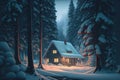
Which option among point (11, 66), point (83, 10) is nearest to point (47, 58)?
point (83, 10)

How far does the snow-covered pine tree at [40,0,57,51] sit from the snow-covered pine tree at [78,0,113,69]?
8842 millimetres

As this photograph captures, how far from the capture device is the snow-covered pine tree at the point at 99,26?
3372 cm

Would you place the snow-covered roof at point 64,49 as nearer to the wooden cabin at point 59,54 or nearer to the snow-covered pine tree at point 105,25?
the wooden cabin at point 59,54

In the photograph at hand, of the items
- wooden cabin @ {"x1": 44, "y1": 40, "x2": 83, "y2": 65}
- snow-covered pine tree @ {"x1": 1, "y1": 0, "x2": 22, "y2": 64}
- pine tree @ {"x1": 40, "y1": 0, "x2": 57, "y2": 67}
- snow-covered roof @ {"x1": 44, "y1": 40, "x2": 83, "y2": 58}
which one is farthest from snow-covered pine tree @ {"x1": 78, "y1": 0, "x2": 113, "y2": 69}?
snow-covered roof @ {"x1": 44, "y1": 40, "x2": 83, "y2": 58}

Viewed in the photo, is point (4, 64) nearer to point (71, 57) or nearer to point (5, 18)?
point (5, 18)

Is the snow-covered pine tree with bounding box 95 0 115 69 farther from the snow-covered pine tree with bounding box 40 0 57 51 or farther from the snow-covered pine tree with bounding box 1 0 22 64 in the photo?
the snow-covered pine tree with bounding box 40 0 57 51

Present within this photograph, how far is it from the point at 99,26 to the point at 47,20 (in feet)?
69.3

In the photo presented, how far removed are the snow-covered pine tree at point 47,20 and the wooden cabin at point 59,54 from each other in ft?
8.67

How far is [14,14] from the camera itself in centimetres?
2998

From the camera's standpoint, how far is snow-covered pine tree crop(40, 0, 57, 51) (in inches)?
1660

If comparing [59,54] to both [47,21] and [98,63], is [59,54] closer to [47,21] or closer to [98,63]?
[47,21]

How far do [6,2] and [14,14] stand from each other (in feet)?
6.35

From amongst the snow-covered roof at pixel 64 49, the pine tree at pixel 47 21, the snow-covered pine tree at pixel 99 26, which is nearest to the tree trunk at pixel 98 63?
the snow-covered pine tree at pixel 99 26

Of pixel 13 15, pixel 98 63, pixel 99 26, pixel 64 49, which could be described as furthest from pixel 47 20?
pixel 13 15
